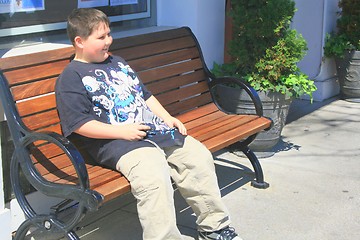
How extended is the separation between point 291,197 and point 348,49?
3.03 meters

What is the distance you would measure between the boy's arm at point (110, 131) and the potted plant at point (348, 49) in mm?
4111

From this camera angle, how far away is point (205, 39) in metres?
5.14

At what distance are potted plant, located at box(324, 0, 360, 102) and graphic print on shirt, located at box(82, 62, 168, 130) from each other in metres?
3.86

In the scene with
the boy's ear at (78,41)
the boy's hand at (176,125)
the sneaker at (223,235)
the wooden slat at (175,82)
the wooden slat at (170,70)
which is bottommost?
the sneaker at (223,235)

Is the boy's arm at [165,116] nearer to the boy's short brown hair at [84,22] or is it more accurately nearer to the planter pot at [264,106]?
the boy's short brown hair at [84,22]

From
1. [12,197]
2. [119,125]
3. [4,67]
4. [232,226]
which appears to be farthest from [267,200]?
[4,67]

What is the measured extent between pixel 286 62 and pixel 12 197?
235 centimetres

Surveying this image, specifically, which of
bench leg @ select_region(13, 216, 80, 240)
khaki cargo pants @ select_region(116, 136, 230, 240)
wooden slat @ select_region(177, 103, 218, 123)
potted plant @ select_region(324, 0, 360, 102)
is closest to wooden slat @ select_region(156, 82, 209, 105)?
wooden slat @ select_region(177, 103, 218, 123)

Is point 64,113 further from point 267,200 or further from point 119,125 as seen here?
point 267,200

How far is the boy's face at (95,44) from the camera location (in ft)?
10.8

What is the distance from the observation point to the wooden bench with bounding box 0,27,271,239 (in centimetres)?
303

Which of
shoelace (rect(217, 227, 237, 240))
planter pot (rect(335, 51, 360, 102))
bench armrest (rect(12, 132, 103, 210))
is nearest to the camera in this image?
bench armrest (rect(12, 132, 103, 210))

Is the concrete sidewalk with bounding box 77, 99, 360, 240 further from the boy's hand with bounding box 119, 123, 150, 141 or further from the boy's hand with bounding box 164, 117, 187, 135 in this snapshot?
the boy's hand with bounding box 119, 123, 150, 141

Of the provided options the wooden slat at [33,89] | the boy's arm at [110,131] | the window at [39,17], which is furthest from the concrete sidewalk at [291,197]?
the window at [39,17]
